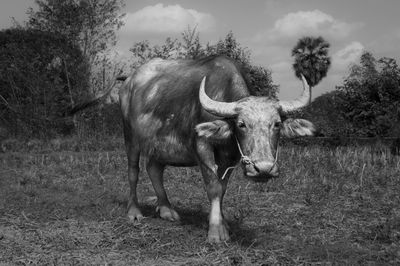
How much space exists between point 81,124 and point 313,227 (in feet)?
41.3

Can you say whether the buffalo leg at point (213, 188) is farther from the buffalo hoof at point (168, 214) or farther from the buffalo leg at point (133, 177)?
the buffalo leg at point (133, 177)

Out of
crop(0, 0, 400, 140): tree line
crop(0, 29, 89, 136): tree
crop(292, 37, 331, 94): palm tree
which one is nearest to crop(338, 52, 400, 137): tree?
crop(0, 0, 400, 140): tree line

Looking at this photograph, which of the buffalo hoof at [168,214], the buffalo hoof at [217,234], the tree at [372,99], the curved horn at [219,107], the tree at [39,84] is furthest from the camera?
the tree at [39,84]

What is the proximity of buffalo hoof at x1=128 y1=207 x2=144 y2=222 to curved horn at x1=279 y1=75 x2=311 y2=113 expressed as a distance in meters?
2.10

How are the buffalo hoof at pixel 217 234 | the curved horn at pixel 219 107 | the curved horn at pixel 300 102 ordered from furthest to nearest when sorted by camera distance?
the buffalo hoof at pixel 217 234, the curved horn at pixel 300 102, the curved horn at pixel 219 107

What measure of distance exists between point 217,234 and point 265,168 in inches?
39.8

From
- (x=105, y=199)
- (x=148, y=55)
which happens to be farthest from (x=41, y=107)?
(x=105, y=199)

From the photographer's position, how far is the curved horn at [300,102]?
4.57 meters

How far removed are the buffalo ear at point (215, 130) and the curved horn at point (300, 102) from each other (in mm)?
499

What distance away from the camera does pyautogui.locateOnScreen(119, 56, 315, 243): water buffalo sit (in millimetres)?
4273

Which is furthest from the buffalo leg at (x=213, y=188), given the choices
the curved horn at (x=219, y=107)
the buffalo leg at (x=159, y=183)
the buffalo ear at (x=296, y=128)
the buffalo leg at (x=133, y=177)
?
the buffalo leg at (x=133, y=177)

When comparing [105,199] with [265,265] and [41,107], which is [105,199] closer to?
[265,265]

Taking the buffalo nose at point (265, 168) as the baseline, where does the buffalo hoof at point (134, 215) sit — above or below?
below

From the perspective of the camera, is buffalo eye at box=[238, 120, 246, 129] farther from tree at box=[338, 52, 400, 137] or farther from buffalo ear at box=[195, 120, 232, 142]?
tree at box=[338, 52, 400, 137]
